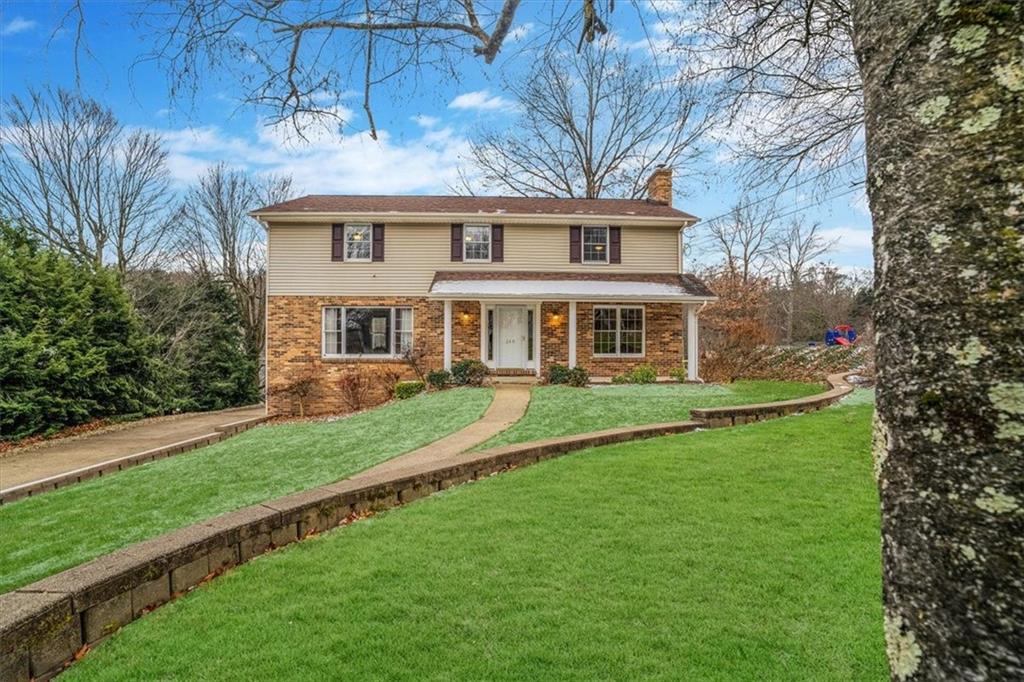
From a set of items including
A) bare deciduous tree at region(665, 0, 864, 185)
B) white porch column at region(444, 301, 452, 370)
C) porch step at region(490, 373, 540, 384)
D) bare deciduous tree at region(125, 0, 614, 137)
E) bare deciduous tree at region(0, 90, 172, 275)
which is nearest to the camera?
bare deciduous tree at region(125, 0, 614, 137)

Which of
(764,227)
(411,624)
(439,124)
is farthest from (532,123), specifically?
(411,624)

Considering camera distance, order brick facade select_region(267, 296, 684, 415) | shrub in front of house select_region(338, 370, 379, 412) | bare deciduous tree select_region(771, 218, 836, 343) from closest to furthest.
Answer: shrub in front of house select_region(338, 370, 379, 412) → brick facade select_region(267, 296, 684, 415) → bare deciduous tree select_region(771, 218, 836, 343)

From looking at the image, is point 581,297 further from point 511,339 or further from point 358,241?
point 358,241

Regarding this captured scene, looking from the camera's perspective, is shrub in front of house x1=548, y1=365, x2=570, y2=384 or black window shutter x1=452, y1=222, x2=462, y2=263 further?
black window shutter x1=452, y1=222, x2=462, y2=263

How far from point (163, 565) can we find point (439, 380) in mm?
11488

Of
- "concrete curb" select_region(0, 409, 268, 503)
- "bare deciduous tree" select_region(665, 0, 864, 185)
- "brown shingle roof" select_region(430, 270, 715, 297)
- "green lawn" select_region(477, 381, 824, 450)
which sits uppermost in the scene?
"bare deciduous tree" select_region(665, 0, 864, 185)

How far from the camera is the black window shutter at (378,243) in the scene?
652 inches

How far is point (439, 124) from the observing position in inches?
150

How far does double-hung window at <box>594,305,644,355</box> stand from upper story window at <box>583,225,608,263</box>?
1.60 metres

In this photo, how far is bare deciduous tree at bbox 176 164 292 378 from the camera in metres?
23.8

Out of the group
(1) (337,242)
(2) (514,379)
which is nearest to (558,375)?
(2) (514,379)

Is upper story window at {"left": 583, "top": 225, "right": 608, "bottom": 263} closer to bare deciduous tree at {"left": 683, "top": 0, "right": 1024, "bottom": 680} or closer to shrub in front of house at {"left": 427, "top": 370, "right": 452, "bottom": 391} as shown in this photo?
shrub in front of house at {"left": 427, "top": 370, "right": 452, "bottom": 391}

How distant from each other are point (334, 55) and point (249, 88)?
0.52 meters

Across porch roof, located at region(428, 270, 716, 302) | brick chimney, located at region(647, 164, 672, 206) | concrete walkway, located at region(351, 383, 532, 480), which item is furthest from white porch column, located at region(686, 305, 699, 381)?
concrete walkway, located at region(351, 383, 532, 480)
